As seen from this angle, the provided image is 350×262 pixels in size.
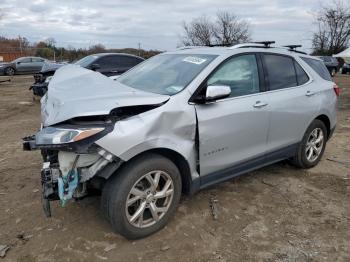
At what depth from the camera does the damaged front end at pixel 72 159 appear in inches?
113

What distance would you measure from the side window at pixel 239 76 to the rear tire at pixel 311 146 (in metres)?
1.29

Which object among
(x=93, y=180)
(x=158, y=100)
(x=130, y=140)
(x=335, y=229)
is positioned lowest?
(x=335, y=229)

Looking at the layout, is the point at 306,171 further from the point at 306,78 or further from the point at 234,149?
the point at 234,149

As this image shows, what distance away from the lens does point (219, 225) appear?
3643mm

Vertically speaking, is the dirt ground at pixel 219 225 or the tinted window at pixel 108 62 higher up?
the tinted window at pixel 108 62

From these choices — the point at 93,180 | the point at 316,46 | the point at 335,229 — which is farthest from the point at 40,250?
the point at 316,46

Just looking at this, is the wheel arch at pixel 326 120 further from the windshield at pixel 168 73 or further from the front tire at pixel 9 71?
the front tire at pixel 9 71

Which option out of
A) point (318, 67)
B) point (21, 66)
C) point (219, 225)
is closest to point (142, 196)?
point (219, 225)

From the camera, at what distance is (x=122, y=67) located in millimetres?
11219

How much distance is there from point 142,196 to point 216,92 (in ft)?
3.87

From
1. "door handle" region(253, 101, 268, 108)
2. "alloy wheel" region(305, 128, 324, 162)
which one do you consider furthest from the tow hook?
"alloy wheel" region(305, 128, 324, 162)

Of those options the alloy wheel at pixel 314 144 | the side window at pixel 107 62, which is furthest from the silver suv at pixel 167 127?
the side window at pixel 107 62

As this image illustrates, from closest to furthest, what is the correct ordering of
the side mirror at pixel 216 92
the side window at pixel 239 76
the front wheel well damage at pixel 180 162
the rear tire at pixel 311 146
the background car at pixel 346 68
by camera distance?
the front wheel well damage at pixel 180 162 → the side mirror at pixel 216 92 → the side window at pixel 239 76 → the rear tire at pixel 311 146 → the background car at pixel 346 68

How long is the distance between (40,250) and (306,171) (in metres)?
3.63
